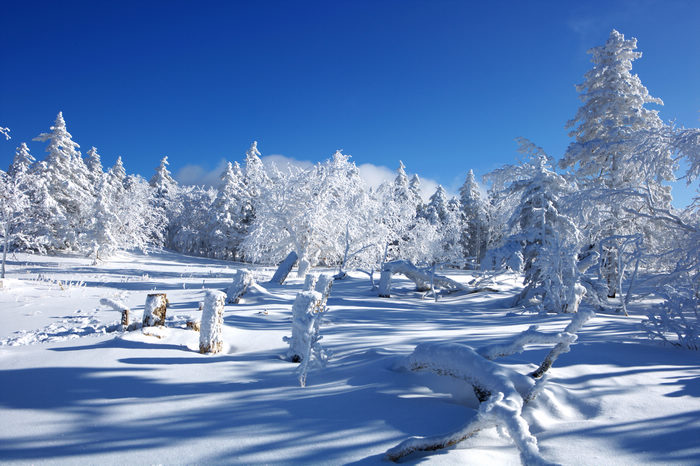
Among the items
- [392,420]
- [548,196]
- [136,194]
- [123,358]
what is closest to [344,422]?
[392,420]

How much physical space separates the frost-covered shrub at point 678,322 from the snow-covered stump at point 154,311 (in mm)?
7192

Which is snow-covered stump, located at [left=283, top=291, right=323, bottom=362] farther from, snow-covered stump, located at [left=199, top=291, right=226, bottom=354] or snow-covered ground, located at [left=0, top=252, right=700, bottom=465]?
snow-covered stump, located at [left=199, top=291, right=226, bottom=354]

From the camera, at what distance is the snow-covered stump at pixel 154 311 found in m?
5.26

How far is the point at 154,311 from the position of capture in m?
5.29

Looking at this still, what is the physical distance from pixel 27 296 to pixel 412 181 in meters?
39.3

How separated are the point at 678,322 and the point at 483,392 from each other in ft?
13.8

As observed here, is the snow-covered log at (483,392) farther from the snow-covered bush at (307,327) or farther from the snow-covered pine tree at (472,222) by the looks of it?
the snow-covered pine tree at (472,222)

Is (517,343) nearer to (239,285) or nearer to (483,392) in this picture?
(483,392)

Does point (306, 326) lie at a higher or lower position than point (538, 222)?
lower

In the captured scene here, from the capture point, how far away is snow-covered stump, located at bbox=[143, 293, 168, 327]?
5.26 m

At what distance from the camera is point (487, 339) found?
522cm

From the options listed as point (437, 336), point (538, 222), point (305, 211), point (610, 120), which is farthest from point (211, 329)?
point (610, 120)

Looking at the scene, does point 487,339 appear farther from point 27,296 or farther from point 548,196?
point 27,296

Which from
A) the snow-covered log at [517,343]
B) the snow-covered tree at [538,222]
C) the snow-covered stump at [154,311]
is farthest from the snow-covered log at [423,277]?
the snow-covered log at [517,343]
